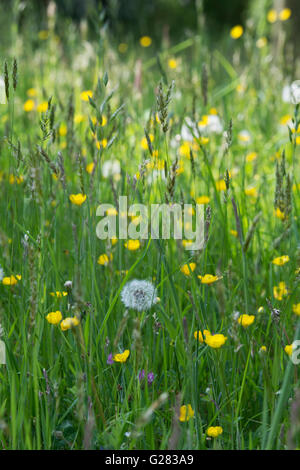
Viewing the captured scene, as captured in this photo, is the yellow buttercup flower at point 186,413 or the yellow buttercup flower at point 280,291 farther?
the yellow buttercup flower at point 280,291

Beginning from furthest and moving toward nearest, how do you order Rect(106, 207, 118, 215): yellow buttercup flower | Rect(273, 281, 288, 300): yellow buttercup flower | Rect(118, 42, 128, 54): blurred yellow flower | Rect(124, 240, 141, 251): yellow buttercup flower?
Rect(118, 42, 128, 54): blurred yellow flower < Rect(106, 207, 118, 215): yellow buttercup flower < Rect(124, 240, 141, 251): yellow buttercup flower < Rect(273, 281, 288, 300): yellow buttercup flower

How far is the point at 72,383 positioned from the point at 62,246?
21.1 inches

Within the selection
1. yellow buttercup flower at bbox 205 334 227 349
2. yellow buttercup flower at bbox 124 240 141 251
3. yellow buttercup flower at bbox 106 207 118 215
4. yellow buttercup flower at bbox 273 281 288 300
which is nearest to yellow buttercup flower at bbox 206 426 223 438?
yellow buttercup flower at bbox 205 334 227 349

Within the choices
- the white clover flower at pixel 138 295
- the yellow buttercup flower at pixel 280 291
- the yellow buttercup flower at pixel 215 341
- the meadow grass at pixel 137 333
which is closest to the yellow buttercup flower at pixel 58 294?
the meadow grass at pixel 137 333

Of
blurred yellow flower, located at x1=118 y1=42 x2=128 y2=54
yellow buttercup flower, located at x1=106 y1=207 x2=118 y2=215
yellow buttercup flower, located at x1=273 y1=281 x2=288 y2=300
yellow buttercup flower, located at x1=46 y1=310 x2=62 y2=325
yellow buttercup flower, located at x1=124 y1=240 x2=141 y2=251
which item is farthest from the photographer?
blurred yellow flower, located at x1=118 y1=42 x2=128 y2=54

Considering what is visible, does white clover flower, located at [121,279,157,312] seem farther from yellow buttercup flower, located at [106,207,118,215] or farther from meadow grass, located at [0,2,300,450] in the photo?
yellow buttercup flower, located at [106,207,118,215]

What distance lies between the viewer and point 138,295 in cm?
109

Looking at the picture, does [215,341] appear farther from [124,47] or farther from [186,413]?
[124,47]

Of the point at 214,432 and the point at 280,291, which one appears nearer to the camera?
the point at 214,432

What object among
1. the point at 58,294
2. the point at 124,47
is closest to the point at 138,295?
the point at 58,294

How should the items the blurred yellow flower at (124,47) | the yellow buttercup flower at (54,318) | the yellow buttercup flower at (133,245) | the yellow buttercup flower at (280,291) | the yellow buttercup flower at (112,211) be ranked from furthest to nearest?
the blurred yellow flower at (124,47)
the yellow buttercup flower at (112,211)
the yellow buttercup flower at (133,245)
the yellow buttercup flower at (280,291)
the yellow buttercup flower at (54,318)

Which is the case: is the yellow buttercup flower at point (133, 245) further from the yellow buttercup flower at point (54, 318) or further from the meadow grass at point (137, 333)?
the yellow buttercup flower at point (54, 318)

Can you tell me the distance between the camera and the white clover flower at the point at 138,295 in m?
1.08

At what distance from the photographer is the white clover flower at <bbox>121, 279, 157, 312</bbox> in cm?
108
